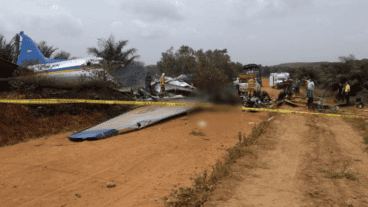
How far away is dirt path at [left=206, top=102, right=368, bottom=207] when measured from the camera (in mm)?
3477

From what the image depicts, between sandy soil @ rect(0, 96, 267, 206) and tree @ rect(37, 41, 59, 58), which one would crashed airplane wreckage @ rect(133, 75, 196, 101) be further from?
tree @ rect(37, 41, 59, 58)

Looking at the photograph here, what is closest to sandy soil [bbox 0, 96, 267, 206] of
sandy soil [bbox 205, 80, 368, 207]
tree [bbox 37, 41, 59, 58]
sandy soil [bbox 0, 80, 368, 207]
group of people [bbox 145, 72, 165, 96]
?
sandy soil [bbox 0, 80, 368, 207]

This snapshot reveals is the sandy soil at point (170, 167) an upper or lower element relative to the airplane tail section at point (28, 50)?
lower

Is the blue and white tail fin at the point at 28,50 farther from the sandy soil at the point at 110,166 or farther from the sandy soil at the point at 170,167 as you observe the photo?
the sandy soil at the point at 170,167

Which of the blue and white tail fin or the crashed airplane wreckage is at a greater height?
the blue and white tail fin

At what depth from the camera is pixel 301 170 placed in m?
4.82

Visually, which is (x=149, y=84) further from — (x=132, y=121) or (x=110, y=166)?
(x=110, y=166)

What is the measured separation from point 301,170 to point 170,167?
2.76 m

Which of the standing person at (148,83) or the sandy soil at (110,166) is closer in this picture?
the sandy soil at (110,166)

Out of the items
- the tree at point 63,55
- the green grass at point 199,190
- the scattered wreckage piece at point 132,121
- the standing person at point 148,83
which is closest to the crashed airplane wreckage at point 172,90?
the standing person at point 148,83

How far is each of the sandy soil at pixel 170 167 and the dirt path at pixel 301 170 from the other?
2 centimetres

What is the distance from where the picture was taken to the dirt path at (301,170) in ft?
11.4

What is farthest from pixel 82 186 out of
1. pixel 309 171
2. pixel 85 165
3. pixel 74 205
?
pixel 309 171

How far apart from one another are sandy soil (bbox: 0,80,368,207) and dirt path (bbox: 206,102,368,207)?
0.05 feet
